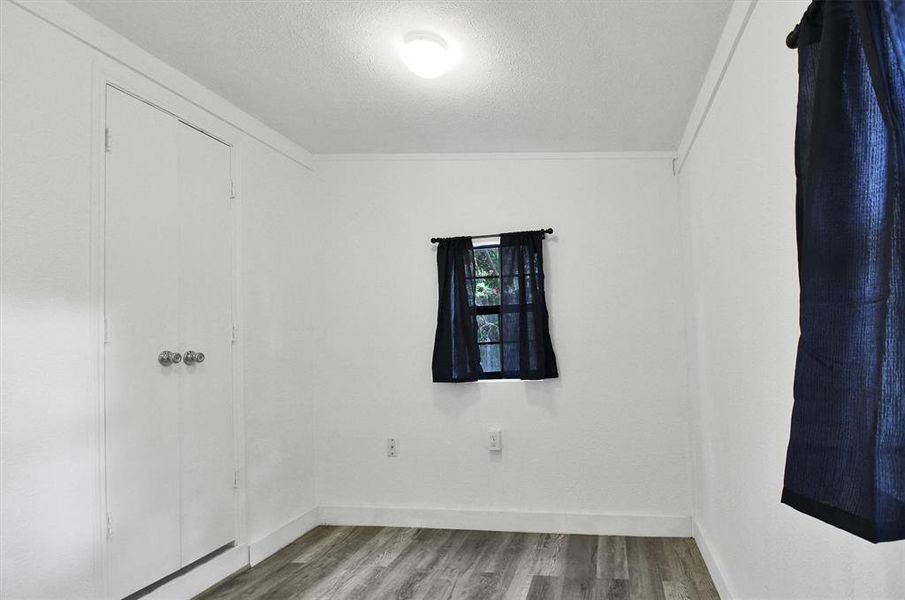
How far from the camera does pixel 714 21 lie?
224cm

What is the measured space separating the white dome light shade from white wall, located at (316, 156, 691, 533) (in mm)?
1469

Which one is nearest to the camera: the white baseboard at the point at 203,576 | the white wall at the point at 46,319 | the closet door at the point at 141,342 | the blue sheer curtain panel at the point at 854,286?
the blue sheer curtain panel at the point at 854,286

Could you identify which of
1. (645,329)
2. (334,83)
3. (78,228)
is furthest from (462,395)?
(78,228)

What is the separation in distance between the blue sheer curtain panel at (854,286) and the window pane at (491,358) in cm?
287

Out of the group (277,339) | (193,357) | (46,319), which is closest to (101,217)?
(46,319)

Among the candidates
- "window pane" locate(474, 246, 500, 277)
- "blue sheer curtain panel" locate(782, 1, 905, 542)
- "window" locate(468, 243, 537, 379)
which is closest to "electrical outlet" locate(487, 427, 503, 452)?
"window" locate(468, 243, 537, 379)

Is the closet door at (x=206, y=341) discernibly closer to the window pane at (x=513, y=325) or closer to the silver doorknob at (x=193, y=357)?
the silver doorknob at (x=193, y=357)

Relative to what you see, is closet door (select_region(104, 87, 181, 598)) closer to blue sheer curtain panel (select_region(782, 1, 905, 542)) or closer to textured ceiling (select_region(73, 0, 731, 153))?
textured ceiling (select_region(73, 0, 731, 153))

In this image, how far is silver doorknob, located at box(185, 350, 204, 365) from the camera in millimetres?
2730

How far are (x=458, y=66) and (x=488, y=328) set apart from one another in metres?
1.73

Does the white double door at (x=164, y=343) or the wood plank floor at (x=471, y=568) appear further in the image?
the wood plank floor at (x=471, y=568)

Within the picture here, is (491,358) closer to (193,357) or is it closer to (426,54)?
(193,357)

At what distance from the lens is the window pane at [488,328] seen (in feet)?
12.7

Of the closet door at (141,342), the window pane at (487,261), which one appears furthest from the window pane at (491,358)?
the closet door at (141,342)
